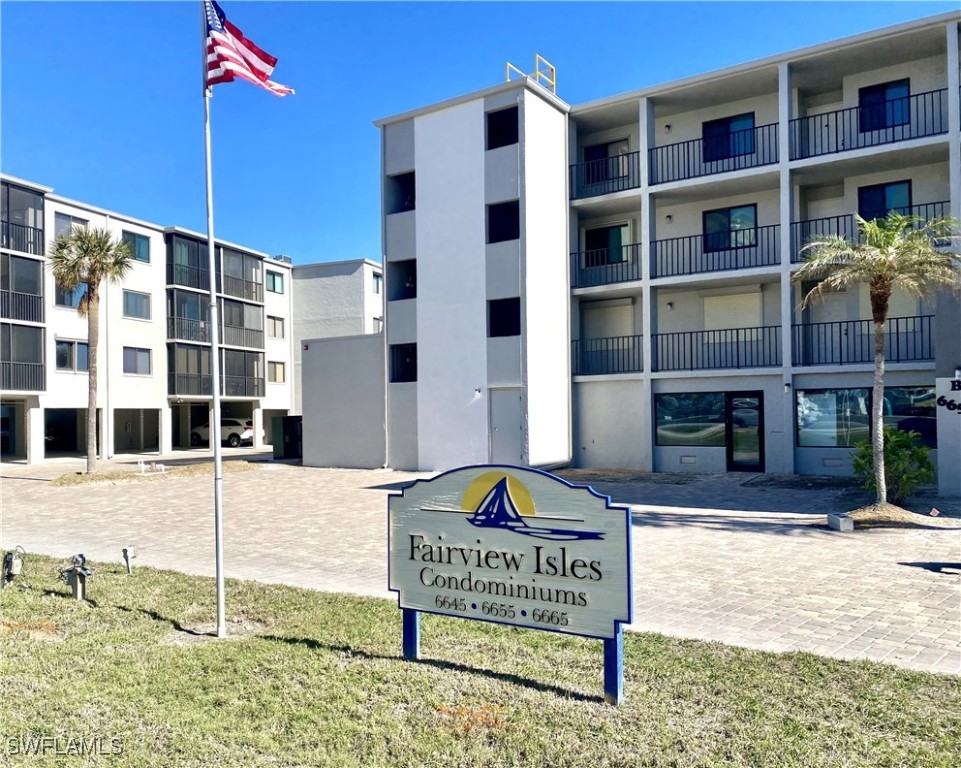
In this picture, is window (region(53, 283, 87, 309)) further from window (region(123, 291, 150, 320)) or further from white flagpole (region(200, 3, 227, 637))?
white flagpole (region(200, 3, 227, 637))

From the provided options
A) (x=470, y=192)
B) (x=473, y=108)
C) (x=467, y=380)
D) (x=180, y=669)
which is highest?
(x=473, y=108)

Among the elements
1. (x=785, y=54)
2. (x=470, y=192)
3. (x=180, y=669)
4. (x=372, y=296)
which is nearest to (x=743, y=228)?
(x=785, y=54)

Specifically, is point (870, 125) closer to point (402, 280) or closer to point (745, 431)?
point (745, 431)

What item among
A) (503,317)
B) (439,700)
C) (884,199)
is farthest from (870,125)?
(439,700)

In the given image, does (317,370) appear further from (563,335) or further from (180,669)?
(180,669)

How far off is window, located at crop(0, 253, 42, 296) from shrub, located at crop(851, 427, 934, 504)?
3255cm

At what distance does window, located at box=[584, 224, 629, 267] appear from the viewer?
25141 mm

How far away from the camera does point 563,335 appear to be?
24.5 m

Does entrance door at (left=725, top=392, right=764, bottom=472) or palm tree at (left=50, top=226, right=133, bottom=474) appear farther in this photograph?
palm tree at (left=50, top=226, right=133, bottom=474)

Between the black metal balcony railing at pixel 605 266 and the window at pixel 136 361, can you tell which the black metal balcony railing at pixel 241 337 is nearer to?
the window at pixel 136 361

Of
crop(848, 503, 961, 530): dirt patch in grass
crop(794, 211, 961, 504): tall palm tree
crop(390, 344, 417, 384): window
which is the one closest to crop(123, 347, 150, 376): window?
crop(390, 344, 417, 384): window

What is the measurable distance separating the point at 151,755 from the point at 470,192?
70.6ft

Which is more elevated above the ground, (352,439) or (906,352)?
(906,352)

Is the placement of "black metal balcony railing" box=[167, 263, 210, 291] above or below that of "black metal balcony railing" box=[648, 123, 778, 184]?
below
